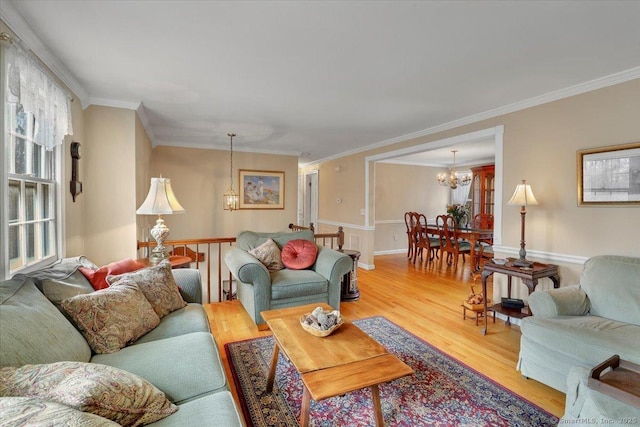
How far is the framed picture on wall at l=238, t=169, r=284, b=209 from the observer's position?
6012mm

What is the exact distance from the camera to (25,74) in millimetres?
1846

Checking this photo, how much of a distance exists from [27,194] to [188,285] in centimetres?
128

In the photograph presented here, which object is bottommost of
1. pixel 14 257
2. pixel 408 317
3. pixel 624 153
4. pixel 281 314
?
pixel 408 317

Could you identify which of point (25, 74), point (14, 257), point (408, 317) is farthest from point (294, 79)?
point (408, 317)

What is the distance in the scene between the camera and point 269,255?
11.1 ft

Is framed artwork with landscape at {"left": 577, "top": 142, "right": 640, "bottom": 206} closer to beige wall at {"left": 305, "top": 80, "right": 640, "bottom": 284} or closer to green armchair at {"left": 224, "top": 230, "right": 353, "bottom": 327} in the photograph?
beige wall at {"left": 305, "top": 80, "right": 640, "bottom": 284}

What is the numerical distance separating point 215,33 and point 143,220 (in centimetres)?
293

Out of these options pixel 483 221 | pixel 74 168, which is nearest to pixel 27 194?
pixel 74 168

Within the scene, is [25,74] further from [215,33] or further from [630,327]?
[630,327]

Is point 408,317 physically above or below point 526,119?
below

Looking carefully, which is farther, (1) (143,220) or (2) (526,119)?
(1) (143,220)

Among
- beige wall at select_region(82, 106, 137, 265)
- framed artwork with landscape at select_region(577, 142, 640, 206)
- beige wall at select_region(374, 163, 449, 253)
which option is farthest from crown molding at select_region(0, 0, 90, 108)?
beige wall at select_region(374, 163, 449, 253)

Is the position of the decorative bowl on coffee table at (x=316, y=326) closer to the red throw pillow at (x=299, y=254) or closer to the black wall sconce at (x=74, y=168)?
the red throw pillow at (x=299, y=254)

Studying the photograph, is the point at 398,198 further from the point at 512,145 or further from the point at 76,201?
the point at 76,201
